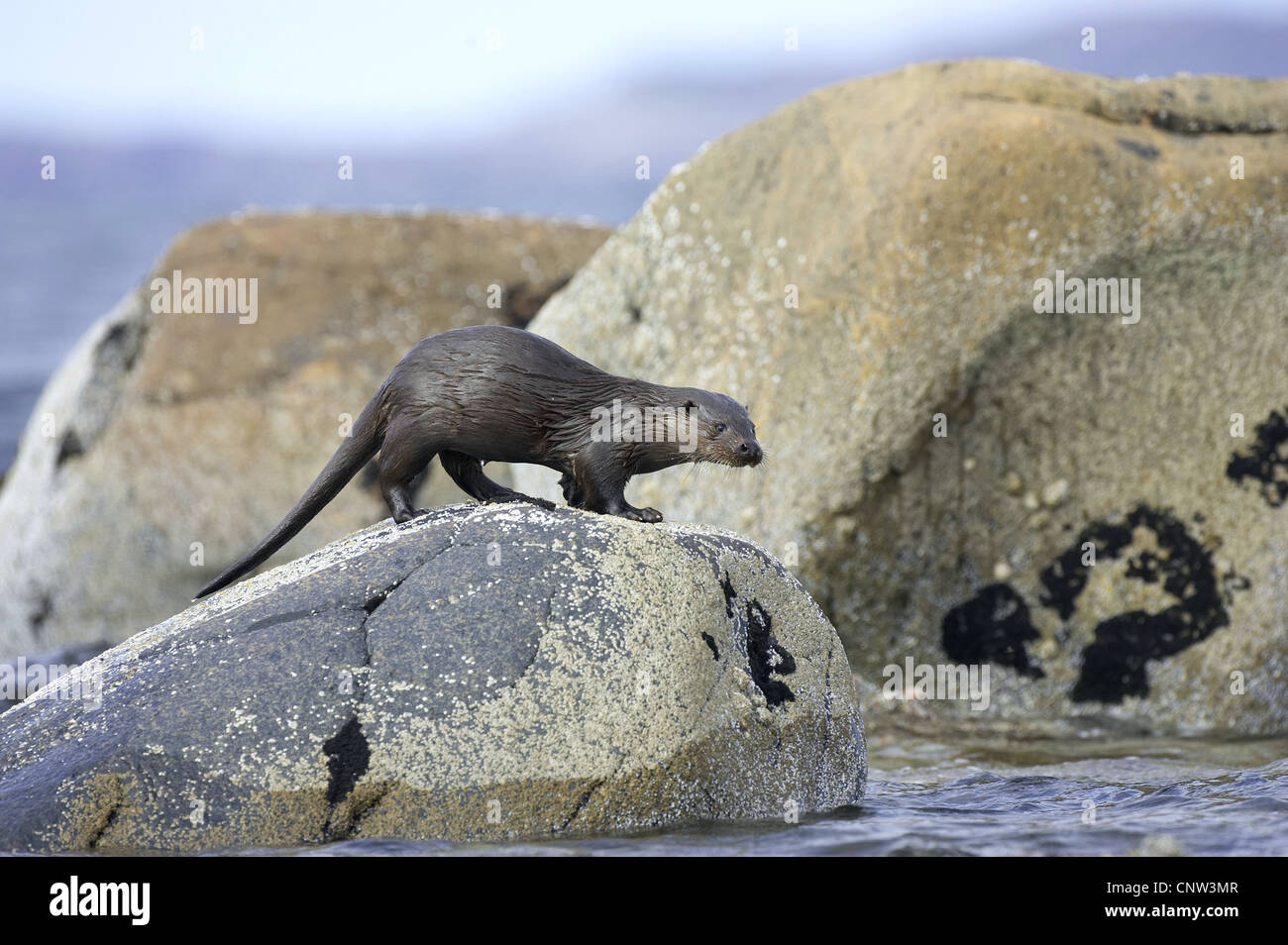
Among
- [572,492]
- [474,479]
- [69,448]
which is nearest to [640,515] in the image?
[572,492]

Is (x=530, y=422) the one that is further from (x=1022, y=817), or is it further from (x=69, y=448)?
(x=69, y=448)

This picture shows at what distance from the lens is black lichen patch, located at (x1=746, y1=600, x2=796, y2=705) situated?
4961 millimetres

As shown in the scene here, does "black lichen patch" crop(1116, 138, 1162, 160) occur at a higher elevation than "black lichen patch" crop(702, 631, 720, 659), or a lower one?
higher

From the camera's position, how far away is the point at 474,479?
564 centimetres

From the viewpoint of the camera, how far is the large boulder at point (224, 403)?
10.6 m

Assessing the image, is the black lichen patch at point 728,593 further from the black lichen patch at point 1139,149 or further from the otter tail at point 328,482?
the black lichen patch at point 1139,149

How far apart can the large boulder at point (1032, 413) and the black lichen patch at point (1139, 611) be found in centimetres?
1

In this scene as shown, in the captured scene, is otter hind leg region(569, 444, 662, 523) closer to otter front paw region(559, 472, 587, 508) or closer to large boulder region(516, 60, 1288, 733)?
otter front paw region(559, 472, 587, 508)

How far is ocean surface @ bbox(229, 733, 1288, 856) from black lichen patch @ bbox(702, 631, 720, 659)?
56cm

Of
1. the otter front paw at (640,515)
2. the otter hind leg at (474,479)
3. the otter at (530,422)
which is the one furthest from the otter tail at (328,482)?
the otter front paw at (640,515)

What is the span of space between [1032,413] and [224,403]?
605 centimetres

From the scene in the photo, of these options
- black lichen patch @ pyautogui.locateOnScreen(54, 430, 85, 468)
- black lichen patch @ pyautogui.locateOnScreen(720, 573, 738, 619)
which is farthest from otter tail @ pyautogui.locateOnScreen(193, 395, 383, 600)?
black lichen patch @ pyautogui.locateOnScreen(54, 430, 85, 468)
